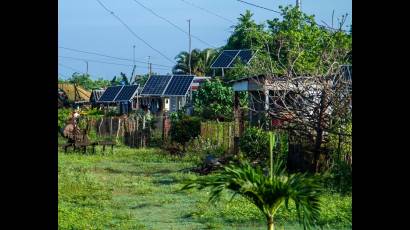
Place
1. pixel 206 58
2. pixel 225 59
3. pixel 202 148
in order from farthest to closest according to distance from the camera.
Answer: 1. pixel 206 58
2. pixel 225 59
3. pixel 202 148

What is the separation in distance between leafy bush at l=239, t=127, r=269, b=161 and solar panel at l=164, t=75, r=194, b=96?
17674 mm

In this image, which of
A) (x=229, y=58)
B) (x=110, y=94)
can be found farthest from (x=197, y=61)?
(x=229, y=58)

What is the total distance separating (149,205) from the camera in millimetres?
9969

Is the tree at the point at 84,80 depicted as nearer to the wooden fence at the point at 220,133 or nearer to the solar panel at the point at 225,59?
the solar panel at the point at 225,59

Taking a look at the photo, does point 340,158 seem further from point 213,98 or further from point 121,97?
point 121,97

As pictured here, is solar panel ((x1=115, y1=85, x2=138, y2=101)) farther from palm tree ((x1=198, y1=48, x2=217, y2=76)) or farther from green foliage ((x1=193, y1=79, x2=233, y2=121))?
green foliage ((x1=193, y1=79, x2=233, y2=121))

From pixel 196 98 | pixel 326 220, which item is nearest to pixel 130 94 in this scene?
pixel 196 98

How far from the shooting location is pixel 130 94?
1505 inches

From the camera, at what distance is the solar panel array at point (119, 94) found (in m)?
38.2

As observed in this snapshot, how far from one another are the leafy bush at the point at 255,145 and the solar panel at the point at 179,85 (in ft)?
58.0

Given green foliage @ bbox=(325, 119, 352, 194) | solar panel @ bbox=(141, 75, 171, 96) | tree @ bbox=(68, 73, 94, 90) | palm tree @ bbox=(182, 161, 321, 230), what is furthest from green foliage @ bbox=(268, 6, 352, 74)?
tree @ bbox=(68, 73, 94, 90)

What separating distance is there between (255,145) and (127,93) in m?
24.5

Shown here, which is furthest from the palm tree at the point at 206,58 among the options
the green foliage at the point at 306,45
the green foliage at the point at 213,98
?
the green foliage at the point at 306,45
